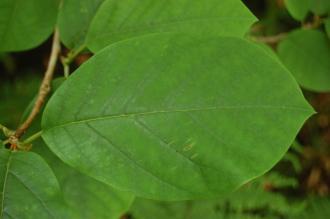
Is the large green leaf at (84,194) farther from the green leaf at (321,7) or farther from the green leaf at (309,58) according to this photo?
the green leaf at (321,7)

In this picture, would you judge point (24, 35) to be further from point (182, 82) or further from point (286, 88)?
point (286, 88)

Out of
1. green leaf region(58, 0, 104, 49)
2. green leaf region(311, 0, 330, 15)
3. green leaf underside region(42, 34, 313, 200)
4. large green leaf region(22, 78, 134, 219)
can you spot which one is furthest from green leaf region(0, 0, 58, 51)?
green leaf region(311, 0, 330, 15)

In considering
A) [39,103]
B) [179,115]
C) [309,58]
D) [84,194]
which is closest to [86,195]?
[84,194]

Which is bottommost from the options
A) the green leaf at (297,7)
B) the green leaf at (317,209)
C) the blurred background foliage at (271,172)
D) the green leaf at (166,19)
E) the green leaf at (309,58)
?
the green leaf at (317,209)

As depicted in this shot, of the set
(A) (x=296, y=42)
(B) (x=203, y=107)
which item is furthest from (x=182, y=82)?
(A) (x=296, y=42)

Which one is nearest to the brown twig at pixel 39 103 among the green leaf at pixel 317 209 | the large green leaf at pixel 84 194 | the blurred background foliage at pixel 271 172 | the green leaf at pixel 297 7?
the large green leaf at pixel 84 194
